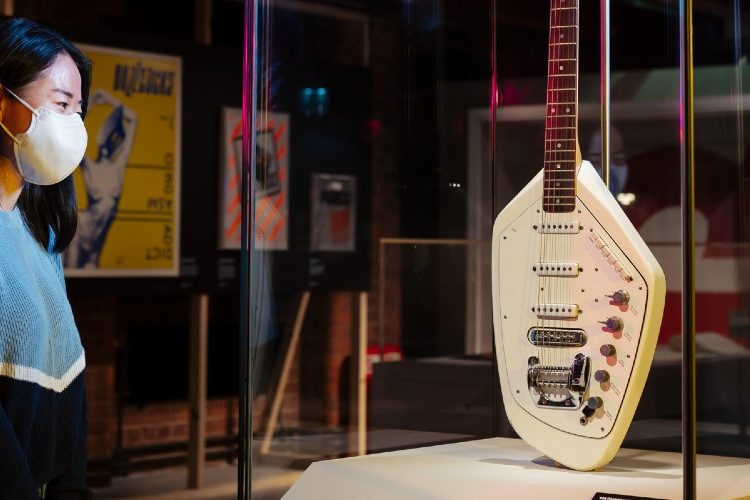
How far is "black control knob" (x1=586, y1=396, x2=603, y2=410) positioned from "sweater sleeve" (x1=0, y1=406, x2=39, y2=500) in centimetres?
89

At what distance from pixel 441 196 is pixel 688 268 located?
64.8 inches

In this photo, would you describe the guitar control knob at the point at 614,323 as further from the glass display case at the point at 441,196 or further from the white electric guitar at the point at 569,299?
the glass display case at the point at 441,196

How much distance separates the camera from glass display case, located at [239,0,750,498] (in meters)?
2.33

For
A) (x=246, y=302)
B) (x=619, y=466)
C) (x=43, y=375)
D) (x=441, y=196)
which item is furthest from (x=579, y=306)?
(x=441, y=196)

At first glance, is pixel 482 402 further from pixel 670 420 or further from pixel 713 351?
pixel 713 351

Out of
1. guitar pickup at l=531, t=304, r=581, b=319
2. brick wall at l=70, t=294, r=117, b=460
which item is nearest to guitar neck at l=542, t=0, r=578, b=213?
guitar pickup at l=531, t=304, r=581, b=319

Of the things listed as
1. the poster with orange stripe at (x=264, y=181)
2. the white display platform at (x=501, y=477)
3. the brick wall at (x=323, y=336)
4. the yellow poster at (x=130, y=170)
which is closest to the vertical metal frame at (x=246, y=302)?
the white display platform at (x=501, y=477)

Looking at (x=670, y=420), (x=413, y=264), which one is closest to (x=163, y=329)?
(x=413, y=264)

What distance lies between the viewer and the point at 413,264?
340cm

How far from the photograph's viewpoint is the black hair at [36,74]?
1761mm

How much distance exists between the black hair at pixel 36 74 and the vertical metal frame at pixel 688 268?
94 cm

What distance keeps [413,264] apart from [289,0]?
1.28m

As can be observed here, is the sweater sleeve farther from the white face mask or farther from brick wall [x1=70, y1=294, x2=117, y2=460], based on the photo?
brick wall [x1=70, y1=294, x2=117, y2=460]

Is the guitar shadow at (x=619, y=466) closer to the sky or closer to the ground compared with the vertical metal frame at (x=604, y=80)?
closer to the ground
